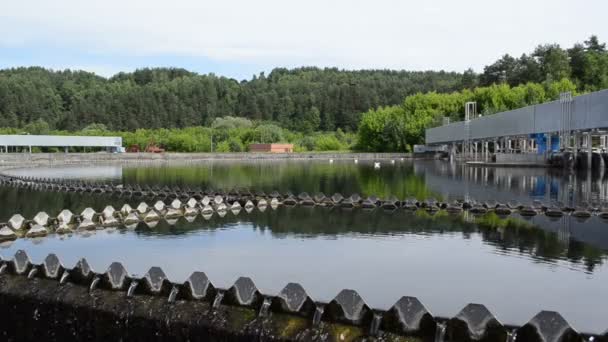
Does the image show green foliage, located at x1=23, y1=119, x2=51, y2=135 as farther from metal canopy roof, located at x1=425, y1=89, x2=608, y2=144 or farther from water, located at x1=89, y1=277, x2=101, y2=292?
water, located at x1=89, y1=277, x2=101, y2=292

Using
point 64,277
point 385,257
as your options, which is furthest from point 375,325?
point 385,257

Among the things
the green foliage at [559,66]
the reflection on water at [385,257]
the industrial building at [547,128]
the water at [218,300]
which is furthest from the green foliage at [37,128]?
the water at [218,300]

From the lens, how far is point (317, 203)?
22828mm

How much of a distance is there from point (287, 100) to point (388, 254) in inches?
5208

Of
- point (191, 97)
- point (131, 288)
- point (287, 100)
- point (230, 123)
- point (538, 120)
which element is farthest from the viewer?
point (287, 100)

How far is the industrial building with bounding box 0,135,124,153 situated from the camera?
245ft

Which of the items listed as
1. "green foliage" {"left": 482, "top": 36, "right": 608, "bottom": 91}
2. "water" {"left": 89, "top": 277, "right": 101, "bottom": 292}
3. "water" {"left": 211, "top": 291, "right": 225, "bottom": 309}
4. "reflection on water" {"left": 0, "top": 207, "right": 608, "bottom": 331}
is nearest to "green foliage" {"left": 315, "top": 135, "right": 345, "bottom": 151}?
"green foliage" {"left": 482, "top": 36, "right": 608, "bottom": 91}

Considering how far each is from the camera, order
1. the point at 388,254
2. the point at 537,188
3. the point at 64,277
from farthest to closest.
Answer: the point at 537,188 → the point at 388,254 → the point at 64,277

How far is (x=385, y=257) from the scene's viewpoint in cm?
1284

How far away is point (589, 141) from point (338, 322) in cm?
3558

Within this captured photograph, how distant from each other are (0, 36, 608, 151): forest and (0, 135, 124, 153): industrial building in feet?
71.1

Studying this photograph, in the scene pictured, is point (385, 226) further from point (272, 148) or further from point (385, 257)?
point (272, 148)

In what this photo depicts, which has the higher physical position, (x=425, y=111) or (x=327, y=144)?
(x=425, y=111)

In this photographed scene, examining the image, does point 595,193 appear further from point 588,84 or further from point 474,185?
point 588,84
